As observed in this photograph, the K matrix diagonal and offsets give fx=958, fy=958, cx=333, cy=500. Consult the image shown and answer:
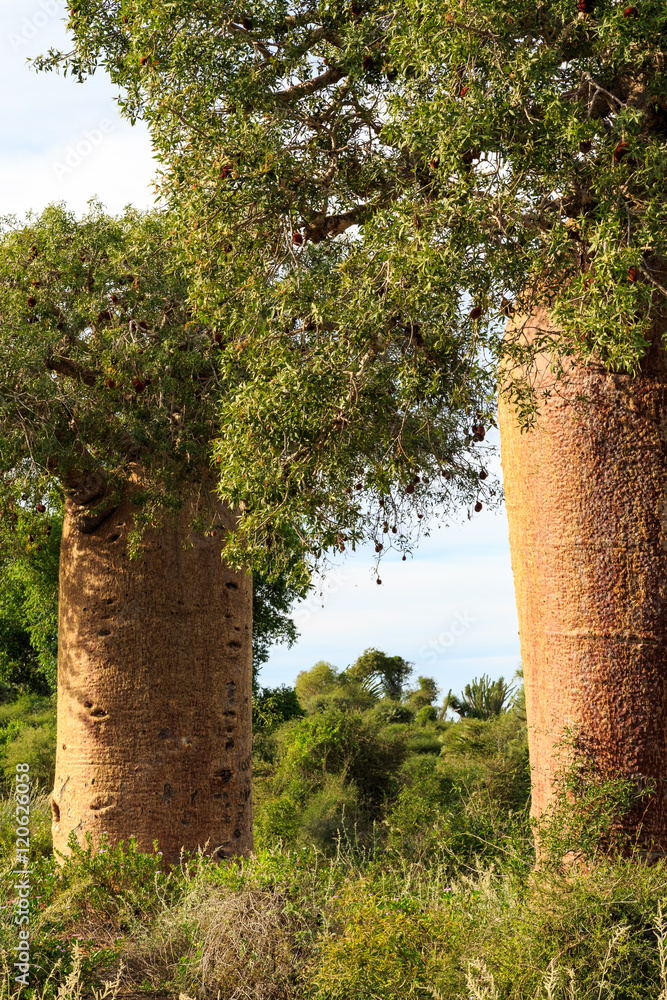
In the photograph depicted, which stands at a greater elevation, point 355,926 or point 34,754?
point 34,754

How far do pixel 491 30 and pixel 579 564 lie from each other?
334 cm

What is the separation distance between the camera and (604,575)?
6.41 meters

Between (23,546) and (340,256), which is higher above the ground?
(340,256)

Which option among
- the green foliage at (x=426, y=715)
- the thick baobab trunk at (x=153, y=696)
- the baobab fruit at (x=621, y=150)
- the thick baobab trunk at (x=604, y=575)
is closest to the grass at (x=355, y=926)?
the thick baobab trunk at (x=604, y=575)

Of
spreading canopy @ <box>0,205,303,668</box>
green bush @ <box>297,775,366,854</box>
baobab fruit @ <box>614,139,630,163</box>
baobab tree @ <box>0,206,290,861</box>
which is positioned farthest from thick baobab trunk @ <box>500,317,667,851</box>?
green bush @ <box>297,775,366,854</box>

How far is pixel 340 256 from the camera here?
6180mm

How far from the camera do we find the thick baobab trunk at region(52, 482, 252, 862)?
8383mm

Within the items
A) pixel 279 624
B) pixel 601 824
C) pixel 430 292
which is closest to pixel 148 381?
pixel 430 292

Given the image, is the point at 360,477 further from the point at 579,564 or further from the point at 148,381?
the point at 148,381

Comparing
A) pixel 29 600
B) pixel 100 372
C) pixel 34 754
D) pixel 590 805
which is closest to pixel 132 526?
pixel 100 372

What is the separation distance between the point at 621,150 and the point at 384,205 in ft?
4.88

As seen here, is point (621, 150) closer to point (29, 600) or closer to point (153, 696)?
point (153, 696)

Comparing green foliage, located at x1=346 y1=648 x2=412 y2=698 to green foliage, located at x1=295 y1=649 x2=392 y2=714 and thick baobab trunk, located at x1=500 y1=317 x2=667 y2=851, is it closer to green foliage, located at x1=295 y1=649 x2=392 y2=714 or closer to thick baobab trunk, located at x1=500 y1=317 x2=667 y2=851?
green foliage, located at x1=295 y1=649 x2=392 y2=714

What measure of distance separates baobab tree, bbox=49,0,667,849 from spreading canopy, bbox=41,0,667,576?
0.02 meters
